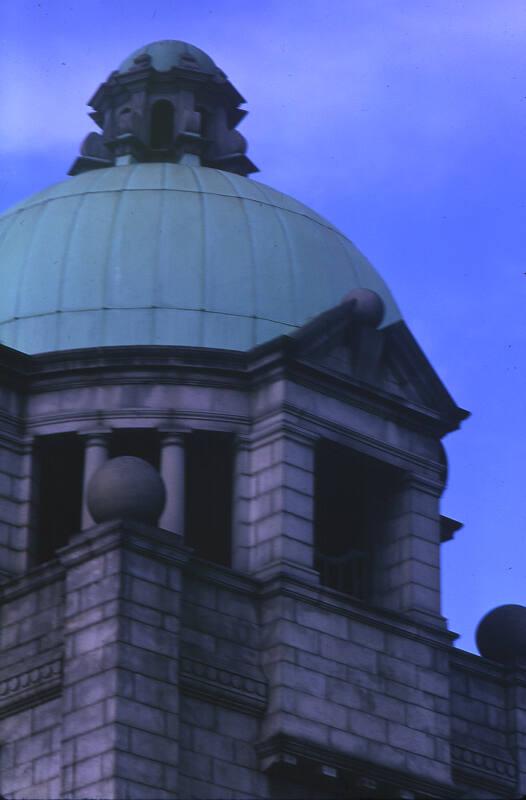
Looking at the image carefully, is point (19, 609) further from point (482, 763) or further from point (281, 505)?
point (482, 763)

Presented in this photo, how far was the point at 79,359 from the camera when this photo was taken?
55.4m

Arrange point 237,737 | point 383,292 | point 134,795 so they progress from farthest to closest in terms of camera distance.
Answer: point 383,292, point 237,737, point 134,795

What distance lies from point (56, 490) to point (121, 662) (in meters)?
9.05

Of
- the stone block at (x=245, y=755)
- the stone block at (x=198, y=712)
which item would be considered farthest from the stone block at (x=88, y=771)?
the stone block at (x=245, y=755)

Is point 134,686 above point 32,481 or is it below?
below

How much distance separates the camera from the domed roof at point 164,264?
56.7m

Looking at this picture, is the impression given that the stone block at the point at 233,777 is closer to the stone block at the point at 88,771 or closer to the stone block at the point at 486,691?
the stone block at the point at 88,771

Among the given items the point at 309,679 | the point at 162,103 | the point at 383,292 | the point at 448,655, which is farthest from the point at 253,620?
the point at 162,103

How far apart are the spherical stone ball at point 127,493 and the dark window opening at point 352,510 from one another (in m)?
5.54

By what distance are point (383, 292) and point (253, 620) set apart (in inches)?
461

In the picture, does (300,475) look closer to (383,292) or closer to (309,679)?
(309,679)

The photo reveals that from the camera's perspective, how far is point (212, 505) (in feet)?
187

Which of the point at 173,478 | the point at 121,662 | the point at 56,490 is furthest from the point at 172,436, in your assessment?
the point at 121,662

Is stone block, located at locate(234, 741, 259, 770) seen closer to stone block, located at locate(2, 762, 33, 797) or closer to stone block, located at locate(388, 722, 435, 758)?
stone block, located at locate(388, 722, 435, 758)
